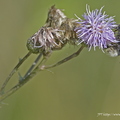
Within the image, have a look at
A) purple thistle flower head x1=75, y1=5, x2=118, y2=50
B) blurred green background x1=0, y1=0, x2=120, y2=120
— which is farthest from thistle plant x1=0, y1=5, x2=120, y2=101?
blurred green background x1=0, y1=0, x2=120, y2=120

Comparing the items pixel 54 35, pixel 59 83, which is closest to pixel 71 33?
pixel 54 35

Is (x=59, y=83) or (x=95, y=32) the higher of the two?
(x=95, y=32)

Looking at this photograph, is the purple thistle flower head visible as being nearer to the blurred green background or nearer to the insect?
the insect

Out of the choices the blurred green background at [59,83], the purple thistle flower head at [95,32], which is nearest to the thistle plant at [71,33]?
the purple thistle flower head at [95,32]

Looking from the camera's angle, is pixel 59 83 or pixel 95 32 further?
pixel 59 83

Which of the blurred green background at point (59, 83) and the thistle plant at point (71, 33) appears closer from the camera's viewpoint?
the thistle plant at point (71, 33)

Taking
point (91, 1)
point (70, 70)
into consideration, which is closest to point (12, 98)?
point (70, 70)

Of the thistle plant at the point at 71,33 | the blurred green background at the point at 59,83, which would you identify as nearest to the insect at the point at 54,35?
the thistle plant at the point at 71,33

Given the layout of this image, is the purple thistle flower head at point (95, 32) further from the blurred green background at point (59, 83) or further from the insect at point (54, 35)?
the blurred green background at point (59, 83)

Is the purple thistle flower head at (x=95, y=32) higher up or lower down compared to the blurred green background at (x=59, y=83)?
higher up

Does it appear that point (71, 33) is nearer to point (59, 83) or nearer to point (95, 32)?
point (95, 32)
